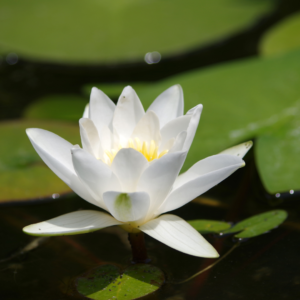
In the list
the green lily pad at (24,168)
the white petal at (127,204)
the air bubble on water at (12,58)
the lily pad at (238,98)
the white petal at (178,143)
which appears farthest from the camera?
the air bubble on water at (12,58)

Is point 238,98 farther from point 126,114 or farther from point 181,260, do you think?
point 181,260

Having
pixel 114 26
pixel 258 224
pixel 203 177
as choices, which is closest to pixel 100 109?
pixel 203 177

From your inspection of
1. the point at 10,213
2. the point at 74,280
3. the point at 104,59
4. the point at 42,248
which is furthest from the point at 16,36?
the point at 74,280

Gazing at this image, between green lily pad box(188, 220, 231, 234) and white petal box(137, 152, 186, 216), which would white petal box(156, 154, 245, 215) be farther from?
green lily pad box(188, 220, 231, 234)

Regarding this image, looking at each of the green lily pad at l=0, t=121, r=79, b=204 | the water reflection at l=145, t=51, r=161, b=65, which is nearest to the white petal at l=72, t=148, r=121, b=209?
the green lily pad at l=0, t=121, r=79, b=204

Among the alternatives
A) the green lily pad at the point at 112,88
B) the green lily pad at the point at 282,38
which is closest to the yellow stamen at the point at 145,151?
the green lily pad at the point at 112,88

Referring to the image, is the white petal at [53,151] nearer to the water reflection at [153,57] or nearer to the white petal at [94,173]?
the white petal at [94,173]
